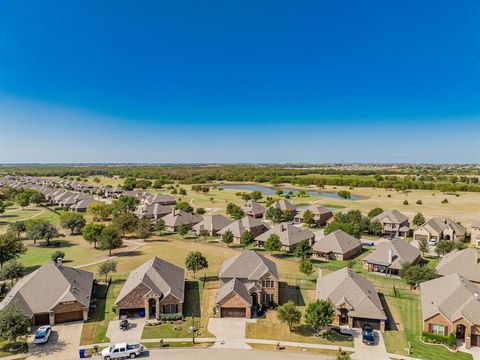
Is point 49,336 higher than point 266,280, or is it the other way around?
point 266,280

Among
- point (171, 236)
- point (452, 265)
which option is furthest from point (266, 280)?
point (171, 236)

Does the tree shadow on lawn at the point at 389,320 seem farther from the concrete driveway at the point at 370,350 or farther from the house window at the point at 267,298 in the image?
the house window at the point at 267,298

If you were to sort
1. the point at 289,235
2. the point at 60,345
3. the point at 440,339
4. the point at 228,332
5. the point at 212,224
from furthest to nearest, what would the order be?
the point at 212,224 → the point at 289,235 → the point at 228,332 → the point at 440,339 → the point at 60,345

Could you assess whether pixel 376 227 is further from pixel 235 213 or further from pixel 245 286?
pixel 245 286

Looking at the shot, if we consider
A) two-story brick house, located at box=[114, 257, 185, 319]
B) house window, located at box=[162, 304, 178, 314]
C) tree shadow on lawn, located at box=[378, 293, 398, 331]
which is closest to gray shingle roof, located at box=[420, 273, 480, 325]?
tree shadow on lawn, located at box=[378, 293, 398, 331]

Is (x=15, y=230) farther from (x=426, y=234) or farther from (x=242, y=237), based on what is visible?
(x=426, y=234)

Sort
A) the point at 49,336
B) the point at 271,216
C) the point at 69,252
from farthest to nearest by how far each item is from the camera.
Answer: the point at 271,216, the point at 69,252, the point at 49,336

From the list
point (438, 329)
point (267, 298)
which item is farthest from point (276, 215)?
point (438, 329)
